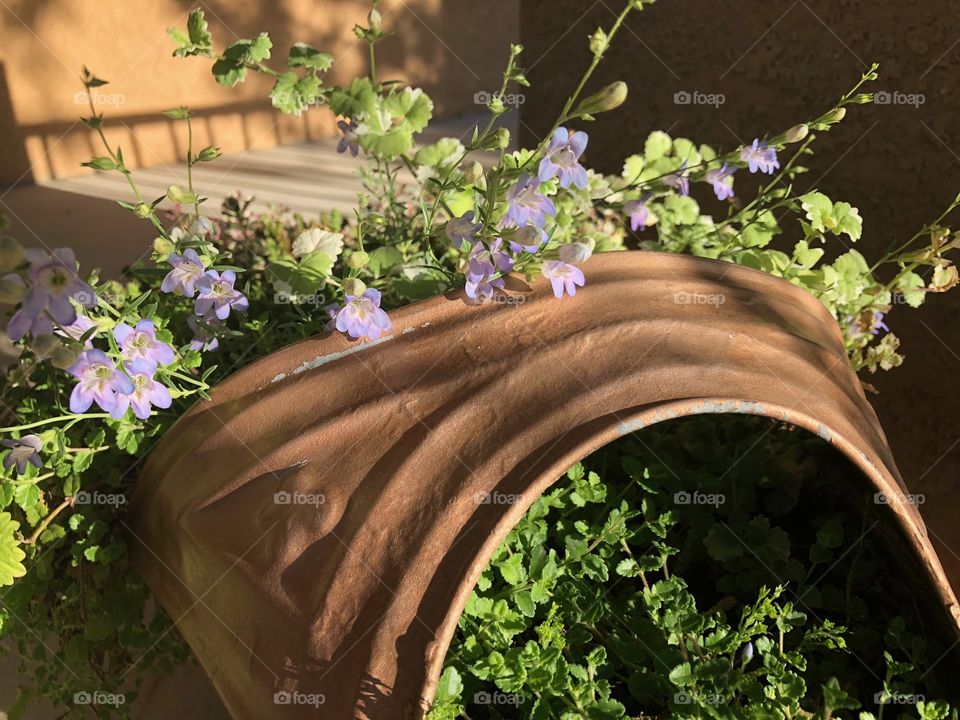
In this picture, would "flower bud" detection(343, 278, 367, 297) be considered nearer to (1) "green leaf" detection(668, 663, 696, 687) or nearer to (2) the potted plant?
(2) the potted plant

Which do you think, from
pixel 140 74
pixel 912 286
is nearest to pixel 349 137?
pixel 912 286

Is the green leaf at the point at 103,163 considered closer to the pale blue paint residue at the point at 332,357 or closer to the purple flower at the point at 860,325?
the pale blue paint residue at the point at 332,357

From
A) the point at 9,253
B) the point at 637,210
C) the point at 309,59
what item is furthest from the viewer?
the point at 637,210

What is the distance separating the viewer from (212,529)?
980 millimetres

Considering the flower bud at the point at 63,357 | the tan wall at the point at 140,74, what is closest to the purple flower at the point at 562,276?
the flower bud at the point at 63,357

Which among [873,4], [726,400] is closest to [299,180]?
[873,4]

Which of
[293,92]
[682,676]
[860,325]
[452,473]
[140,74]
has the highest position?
[140,74]

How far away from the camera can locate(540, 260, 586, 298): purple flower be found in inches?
38.6

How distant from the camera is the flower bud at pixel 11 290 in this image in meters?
0.78

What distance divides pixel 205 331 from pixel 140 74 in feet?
10.8

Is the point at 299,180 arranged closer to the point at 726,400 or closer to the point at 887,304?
the point at 887,304

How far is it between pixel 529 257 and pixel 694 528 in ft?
1.75

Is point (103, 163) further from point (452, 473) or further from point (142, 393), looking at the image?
point (452, 473)

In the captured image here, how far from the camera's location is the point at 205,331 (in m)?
1.17
